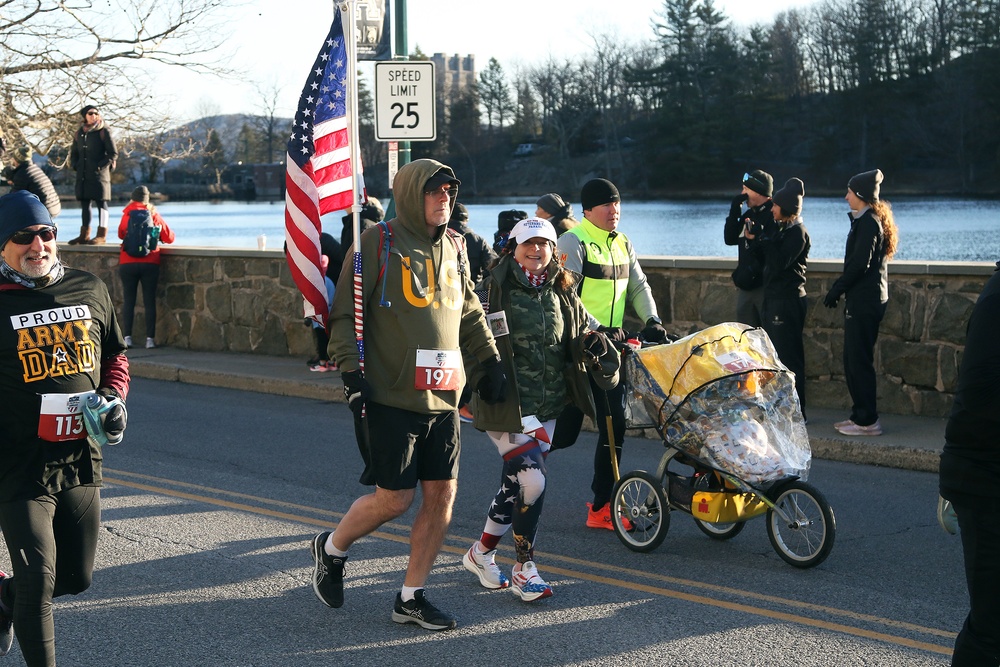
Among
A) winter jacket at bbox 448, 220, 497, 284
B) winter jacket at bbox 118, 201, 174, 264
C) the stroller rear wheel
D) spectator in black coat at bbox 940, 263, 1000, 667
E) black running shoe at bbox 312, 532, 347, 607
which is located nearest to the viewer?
spectator in black coat at bbox 940, 263, 1000, 667

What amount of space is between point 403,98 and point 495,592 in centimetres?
792

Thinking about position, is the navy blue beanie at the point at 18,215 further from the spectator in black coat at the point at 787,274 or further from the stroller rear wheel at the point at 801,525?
the spectator in black coat at the point at 787,274

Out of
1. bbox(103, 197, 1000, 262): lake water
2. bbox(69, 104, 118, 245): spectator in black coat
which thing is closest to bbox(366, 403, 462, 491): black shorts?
bbox(103, 197, 1000, 262): lake water

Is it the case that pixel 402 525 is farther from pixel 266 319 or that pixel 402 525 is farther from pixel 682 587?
pixel 266 319

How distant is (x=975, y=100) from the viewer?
4066 cm

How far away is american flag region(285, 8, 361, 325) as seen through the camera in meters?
5.70

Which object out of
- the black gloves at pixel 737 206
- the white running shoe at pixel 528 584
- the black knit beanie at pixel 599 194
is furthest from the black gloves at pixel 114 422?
the black gloves at pixel 737 206

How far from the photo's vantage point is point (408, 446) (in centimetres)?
506

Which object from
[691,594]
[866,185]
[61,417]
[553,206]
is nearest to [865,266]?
A: [866,185]

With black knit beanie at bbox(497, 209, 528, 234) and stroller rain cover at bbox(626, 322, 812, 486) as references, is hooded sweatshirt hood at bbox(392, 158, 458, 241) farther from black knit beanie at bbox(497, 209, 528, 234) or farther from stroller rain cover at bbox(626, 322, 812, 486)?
black knit beanie at bbox(497, 209, 528, 234)

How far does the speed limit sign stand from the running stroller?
6.77 metres

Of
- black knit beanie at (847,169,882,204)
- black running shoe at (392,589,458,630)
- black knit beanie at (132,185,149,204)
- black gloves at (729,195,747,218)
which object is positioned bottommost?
black running shoe at (392,589,458,630)

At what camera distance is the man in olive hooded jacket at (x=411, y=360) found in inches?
198

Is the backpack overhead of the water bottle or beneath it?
overhead
